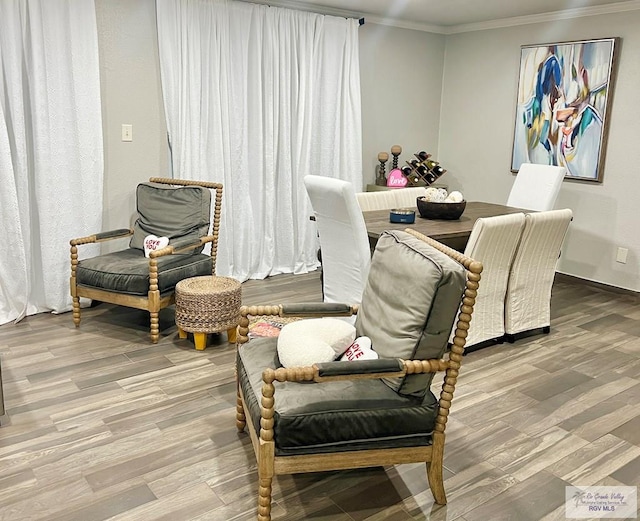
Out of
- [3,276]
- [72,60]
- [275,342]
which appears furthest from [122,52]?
[275,342]

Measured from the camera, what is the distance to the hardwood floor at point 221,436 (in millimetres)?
2162

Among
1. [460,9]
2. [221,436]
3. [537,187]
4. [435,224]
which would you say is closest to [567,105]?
[537,187]

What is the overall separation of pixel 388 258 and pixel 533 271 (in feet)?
6.15

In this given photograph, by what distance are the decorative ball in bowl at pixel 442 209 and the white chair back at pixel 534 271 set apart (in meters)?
0.45

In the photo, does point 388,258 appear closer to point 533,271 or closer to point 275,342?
point 275,342

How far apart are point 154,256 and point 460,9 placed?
3393mm

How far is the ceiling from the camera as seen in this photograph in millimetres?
4684

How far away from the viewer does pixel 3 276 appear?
3.85 m

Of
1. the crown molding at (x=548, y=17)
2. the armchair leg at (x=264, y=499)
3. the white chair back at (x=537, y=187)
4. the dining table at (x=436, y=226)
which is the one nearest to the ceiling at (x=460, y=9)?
the crown molding at (x=548, y=17)

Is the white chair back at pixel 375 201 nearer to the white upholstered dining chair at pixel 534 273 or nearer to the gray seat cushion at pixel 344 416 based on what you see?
the white upholstered dining chair at pixel 534 273

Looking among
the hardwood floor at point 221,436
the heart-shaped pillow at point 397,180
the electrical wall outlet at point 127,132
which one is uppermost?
the electrical wall outlet at point 127,132

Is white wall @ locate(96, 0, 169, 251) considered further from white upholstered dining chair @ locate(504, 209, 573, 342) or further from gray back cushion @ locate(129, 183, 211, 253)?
white upholstered dining chair @ locate(504, 209, 573, 342)

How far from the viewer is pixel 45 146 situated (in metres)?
3.85

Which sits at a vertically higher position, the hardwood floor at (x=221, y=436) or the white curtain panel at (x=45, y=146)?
the white curtain panel at (x=45, y=146)
